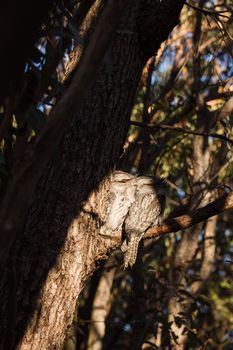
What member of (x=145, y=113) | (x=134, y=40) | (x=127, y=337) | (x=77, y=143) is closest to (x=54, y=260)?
(x=77, y=143)

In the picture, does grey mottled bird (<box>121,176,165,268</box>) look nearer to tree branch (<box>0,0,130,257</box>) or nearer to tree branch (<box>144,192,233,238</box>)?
tree branch (<box>144,192,233,238</box>)

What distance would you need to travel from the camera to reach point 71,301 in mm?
3137

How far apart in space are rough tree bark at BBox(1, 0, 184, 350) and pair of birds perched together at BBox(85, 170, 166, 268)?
97 mm

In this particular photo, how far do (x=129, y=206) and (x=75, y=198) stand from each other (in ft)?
3.64

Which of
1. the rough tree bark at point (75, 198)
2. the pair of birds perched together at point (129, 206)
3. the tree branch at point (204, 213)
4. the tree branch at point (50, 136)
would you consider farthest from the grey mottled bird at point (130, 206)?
the tree branch at point (50, 136)

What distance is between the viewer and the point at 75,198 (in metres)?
3.26

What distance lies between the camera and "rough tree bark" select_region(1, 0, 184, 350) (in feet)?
9.90

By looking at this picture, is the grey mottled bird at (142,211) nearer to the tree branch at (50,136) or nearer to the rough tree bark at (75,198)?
the rough tree bark at (75,198)

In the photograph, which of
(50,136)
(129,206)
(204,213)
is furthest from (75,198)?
A: (50,136)

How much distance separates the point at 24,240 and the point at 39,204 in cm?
20

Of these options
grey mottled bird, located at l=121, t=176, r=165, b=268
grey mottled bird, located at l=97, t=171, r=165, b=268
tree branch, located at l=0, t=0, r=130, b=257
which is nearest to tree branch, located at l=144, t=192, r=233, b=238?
grey mottled bird, located at l=97, t=171, r=165, b=268

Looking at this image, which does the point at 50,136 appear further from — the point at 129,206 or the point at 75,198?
the point at 129,206

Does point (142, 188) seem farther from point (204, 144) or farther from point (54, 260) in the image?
point (204, 144)

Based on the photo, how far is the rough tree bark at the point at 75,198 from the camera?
3018mm
